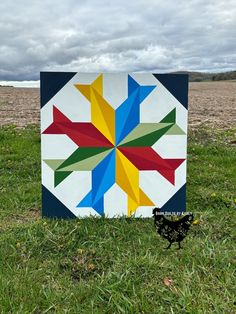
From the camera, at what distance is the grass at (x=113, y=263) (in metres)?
2.71

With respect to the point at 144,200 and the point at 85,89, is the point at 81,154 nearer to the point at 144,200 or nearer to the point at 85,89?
the point at 85,89

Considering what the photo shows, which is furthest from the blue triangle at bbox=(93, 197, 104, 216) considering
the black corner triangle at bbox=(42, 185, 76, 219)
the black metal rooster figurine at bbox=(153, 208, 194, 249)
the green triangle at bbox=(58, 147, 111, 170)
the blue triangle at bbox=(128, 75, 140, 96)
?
the blue triangle at bbox=(128, 75, 140, 96)

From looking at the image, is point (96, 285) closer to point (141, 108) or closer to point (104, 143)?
point (104, 143)

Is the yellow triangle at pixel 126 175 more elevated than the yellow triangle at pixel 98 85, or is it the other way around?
the yellow triangle at pixel 98 85

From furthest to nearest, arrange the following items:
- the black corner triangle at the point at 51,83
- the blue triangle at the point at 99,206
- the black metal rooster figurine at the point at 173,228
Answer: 1. the blue triangle at the point at 99,206
2. the black corner triangle at the point at 51,83
3. the black metal rooster figurine at the point at 173,228

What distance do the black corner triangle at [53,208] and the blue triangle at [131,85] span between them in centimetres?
133

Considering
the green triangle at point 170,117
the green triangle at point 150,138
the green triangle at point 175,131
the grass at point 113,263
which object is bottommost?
the grass at point 113,263

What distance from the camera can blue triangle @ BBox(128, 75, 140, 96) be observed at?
4.10 m

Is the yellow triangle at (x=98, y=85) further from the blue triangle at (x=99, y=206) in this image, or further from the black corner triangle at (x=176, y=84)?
the blue triangle at (x=99, y=206)

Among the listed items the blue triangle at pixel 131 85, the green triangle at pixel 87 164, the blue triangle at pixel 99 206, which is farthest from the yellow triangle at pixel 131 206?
the blue triangle at pixel 131 85

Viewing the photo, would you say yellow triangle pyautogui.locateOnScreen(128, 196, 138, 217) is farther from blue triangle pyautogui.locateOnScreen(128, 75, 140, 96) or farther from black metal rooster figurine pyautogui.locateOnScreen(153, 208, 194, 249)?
blue triangle pyautogui.locateOnScreen(128, 75, 140, 96)

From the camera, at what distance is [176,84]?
4129mm

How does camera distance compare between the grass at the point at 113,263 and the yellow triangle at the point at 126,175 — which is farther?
the yellow triangle at the point at 126,175

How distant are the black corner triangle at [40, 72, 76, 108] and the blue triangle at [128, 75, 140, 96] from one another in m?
0.56
